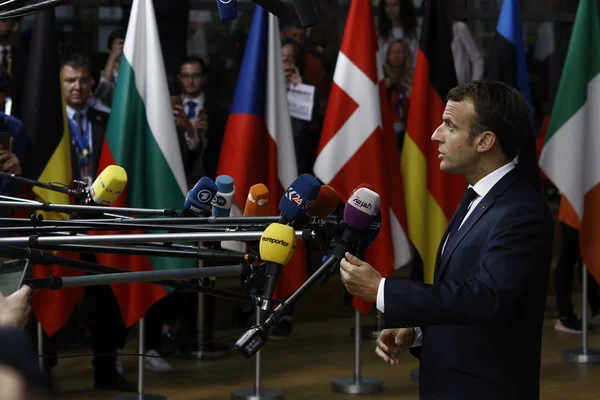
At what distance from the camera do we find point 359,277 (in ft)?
8.38

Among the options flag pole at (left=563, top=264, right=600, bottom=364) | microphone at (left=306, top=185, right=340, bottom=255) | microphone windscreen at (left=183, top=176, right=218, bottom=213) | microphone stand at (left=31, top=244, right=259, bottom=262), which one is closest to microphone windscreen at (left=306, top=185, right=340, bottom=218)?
microphone at (left=306, top=185, right=340, bottom=255)

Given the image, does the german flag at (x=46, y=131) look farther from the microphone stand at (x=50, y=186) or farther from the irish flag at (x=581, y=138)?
the irish flag at (x=581, y=138)

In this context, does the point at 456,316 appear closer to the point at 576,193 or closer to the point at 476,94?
the point at 476,94

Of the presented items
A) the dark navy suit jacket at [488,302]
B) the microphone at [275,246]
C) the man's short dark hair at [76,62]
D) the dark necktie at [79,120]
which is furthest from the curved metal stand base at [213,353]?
the microphone at [275,246]

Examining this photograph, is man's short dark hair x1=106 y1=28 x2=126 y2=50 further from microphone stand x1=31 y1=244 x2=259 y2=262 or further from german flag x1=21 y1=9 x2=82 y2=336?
microphone stand x1=31 y1=244 x2=259 y2=262

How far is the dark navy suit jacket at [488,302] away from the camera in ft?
8.29

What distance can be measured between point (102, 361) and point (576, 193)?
289 cm

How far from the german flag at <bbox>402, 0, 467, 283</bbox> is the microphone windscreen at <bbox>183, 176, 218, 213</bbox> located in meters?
3.21

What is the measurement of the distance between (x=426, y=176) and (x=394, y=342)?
121 inches

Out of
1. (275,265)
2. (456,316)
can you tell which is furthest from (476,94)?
(275,265)

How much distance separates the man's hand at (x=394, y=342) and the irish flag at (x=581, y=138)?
345 cm

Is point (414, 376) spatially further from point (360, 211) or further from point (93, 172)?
point (360, 211)

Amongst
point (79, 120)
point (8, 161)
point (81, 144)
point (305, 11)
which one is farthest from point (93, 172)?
point (305, 11)

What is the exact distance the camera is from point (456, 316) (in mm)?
2521
